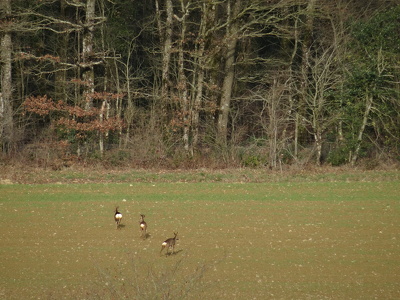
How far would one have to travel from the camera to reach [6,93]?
93.5ft

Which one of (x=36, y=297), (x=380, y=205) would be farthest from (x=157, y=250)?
(x=380, y=205)

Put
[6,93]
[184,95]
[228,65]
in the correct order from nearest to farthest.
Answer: [6,93], [184,95], [228,65]

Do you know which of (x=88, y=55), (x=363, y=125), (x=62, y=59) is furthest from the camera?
(x=62, y=59)

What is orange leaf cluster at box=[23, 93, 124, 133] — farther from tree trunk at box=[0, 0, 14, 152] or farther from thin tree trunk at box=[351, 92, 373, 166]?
thin tree trunk at box=[351, 92, 373, 166]

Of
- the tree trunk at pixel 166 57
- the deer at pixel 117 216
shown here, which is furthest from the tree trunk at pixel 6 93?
the deer at pixel 117 216

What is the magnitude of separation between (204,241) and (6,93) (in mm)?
17959

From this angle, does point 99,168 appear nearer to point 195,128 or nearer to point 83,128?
point 83,128

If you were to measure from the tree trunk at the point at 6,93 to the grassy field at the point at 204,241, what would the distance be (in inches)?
260

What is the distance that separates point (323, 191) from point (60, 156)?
1222cm

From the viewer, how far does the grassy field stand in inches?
419

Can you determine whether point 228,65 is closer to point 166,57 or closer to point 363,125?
point 166,57

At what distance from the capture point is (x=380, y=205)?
1780cm

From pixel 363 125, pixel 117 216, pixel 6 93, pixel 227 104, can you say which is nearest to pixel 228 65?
pixel 227 104

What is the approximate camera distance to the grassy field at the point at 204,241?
10.6 metres
